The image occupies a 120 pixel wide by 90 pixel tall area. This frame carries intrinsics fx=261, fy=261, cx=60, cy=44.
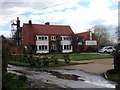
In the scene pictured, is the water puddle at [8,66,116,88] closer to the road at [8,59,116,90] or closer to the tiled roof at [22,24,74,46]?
the road at [8,59,116,90]

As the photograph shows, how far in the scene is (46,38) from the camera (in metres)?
71.1

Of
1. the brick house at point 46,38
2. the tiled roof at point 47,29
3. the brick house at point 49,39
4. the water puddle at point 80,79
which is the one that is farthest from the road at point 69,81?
the tiled roof at point 47,29

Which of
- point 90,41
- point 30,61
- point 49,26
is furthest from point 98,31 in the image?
point 30,61

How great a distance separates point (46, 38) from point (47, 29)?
3.61m

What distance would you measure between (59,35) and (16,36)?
12445 mm

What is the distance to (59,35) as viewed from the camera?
7269 centimetres

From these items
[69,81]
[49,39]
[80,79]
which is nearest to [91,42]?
[49,39]

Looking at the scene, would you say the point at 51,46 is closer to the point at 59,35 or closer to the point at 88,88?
the point at 59,35

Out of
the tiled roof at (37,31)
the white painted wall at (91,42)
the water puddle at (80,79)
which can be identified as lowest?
the water puddle at (80,79)

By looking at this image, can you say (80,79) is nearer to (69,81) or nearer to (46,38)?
(69,81)

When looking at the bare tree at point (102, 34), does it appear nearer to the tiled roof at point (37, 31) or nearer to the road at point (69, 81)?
the tiled roof at point (37, 31)

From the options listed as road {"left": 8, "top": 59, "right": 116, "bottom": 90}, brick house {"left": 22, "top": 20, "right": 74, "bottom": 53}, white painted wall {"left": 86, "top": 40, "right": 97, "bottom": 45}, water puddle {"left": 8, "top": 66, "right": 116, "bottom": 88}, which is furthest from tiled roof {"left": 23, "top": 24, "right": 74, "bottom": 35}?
water puddle {"left": 8, "top": 66, "right": 116, "bottom": 88}

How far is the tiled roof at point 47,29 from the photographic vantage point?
7053 centimetres

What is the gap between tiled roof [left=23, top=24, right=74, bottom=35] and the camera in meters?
70.5
